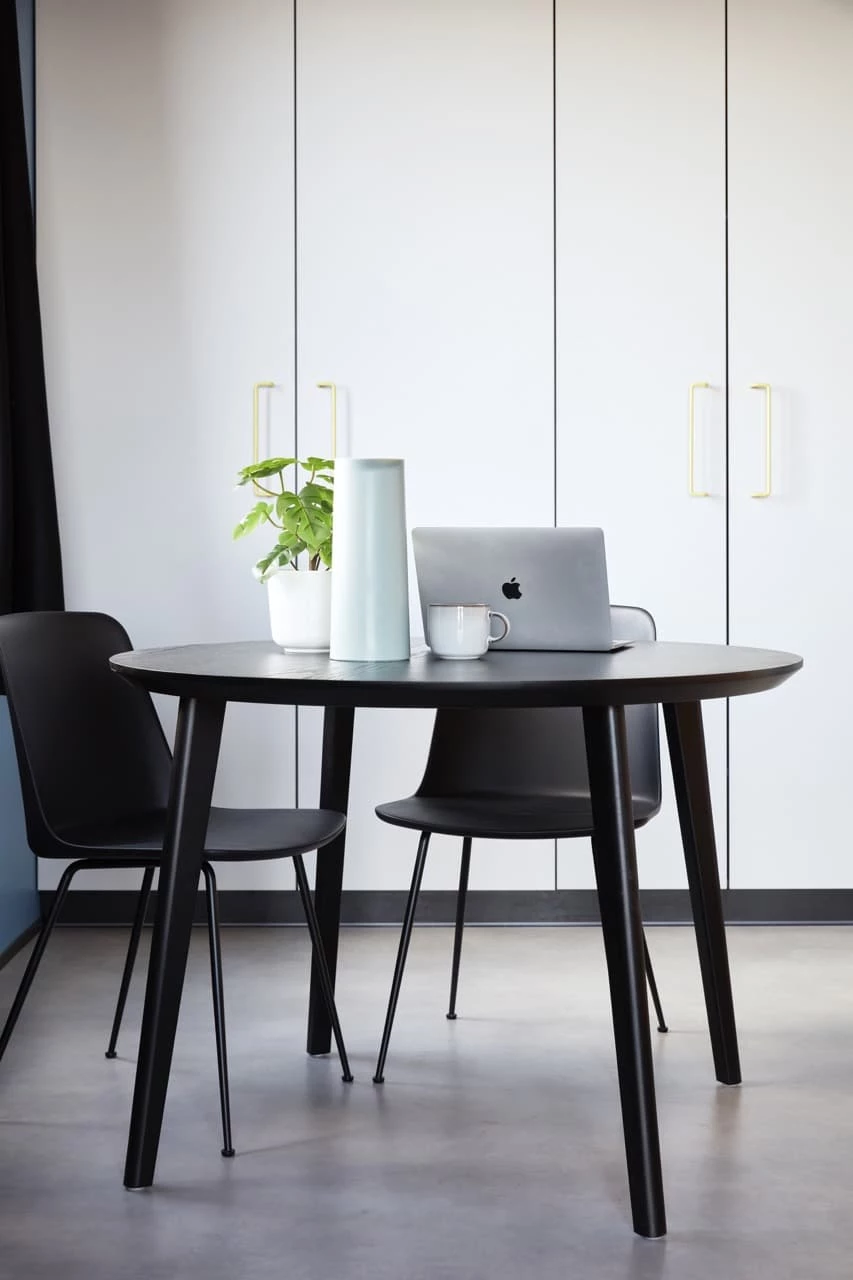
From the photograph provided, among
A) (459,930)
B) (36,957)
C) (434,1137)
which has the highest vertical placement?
(36,957)

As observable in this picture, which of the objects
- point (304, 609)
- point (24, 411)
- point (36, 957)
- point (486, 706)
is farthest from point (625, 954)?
point (24, 411)

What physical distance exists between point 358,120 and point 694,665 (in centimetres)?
222

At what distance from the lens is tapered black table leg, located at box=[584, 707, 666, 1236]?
1805 millimetres

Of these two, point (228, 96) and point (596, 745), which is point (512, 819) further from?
point (228, 96)

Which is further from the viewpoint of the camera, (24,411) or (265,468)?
(24,411)

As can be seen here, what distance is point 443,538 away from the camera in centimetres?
220

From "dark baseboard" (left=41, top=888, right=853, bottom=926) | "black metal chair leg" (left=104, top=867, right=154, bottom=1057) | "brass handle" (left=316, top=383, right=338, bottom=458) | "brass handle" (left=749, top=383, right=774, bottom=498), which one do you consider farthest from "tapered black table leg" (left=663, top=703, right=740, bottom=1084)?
"brass handle" (left=316, top=383, right=338, bottom=458)

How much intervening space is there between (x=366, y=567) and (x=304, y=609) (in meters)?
0.22

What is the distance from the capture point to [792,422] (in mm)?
3604

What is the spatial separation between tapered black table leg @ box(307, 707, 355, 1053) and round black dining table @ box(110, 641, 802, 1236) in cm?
35

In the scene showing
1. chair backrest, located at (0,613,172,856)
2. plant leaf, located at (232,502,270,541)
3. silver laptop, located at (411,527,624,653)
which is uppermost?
plant leaf, located at (232,502,270,541)

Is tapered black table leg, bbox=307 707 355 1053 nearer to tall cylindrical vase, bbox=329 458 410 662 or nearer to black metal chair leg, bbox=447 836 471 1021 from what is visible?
black metal chair leg, bbox=447 836 471 1021

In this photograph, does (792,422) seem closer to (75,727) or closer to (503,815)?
(503,815)

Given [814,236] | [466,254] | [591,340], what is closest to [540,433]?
[591,340]
